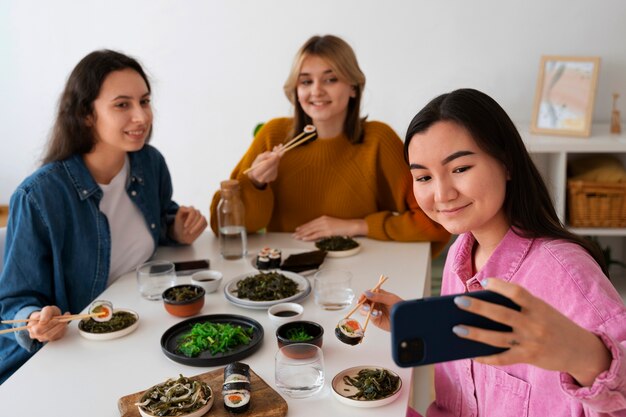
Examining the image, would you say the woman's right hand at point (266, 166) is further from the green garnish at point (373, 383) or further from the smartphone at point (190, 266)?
the green garnish at point (373, 383)

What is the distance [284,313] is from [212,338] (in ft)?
0.76

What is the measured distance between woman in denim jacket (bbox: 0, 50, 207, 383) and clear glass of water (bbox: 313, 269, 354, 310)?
28.6 inches

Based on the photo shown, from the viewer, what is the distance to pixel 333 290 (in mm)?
1889

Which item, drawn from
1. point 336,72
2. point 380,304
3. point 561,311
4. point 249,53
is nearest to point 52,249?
point 380,304

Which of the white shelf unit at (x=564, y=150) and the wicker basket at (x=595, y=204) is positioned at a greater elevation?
the white shelf unit at (x=564, y=150)

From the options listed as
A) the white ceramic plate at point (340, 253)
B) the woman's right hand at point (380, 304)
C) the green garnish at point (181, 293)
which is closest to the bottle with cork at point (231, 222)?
the white ceramic plate at point (340, 253)

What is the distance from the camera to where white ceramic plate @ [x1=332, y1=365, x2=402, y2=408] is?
1.35 meters

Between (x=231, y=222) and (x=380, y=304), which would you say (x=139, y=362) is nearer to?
(x=380, y=304)

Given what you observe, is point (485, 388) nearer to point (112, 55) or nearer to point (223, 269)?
point (223, 269)

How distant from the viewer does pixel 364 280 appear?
81.0 inches

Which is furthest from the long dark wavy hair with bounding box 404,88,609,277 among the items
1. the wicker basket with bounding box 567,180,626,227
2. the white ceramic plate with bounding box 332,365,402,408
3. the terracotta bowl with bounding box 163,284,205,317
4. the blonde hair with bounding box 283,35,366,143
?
the wicker basket with bounding box 567,180,626,227

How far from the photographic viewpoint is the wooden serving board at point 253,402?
1334mm

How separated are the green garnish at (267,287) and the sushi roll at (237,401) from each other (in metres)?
0.54

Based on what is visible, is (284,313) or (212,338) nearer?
(212,338)
